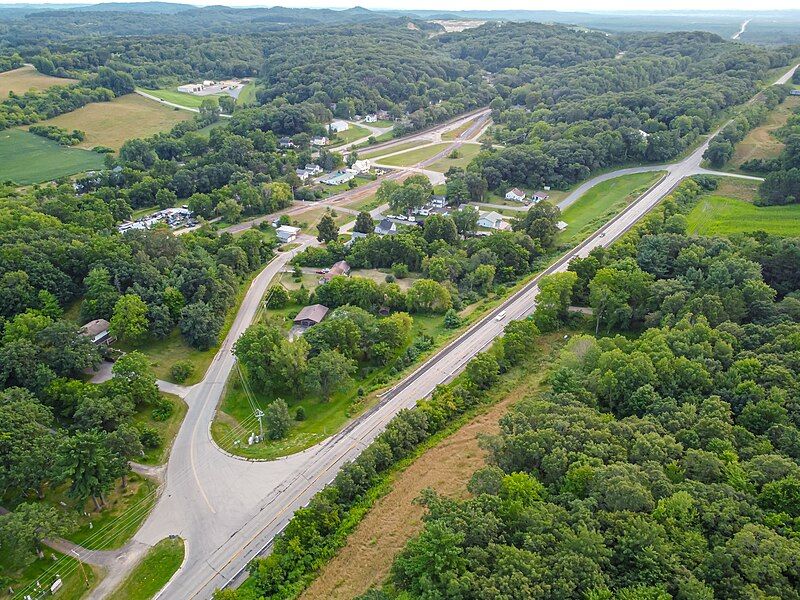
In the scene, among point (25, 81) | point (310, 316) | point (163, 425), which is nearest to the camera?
point (163, 425)

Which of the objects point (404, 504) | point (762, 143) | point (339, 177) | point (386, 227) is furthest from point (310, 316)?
point (762, 143)

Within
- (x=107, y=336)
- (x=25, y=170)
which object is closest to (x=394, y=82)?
(x=25, y=170)

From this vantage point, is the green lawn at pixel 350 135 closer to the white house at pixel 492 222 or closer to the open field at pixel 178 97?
the open field at pixel 178 97

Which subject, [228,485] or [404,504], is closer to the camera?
[404,504]

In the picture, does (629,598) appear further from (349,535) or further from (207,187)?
(207,187)

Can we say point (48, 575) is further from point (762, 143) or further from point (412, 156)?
point (762, 143)

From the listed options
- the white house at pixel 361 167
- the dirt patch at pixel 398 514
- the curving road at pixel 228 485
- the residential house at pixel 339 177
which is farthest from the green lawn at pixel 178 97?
the dirt patch at pixel 398 514
